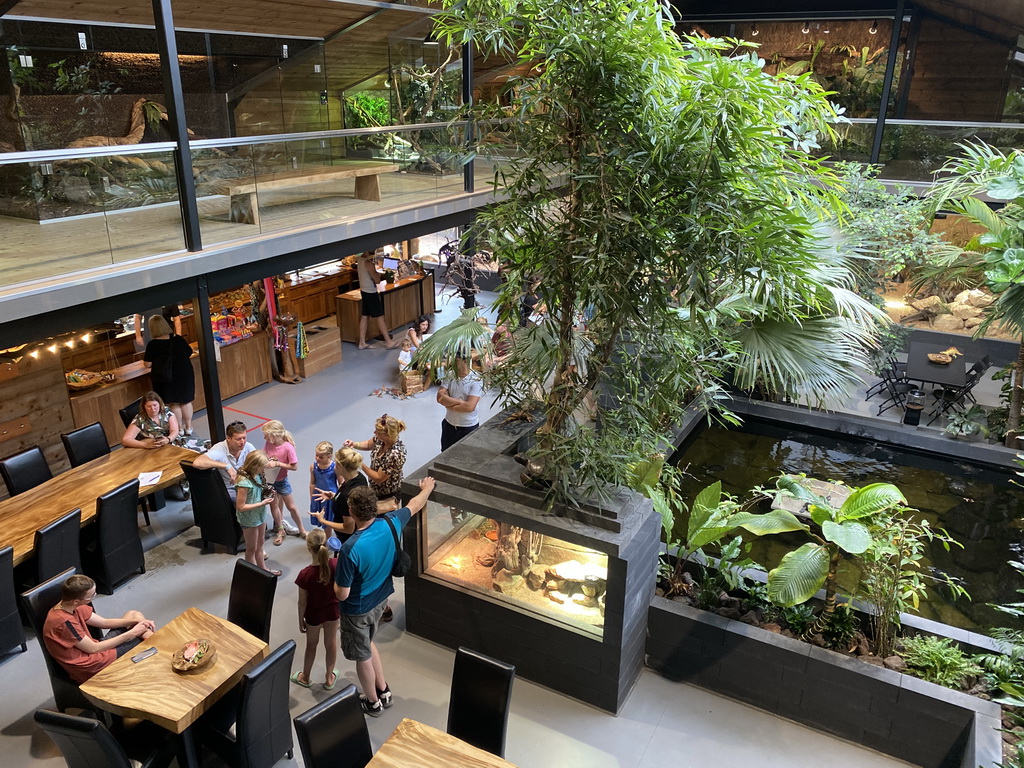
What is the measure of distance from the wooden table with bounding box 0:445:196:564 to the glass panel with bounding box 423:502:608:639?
259cm

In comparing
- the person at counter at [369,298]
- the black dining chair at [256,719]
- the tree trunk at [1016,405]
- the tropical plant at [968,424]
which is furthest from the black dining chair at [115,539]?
the tree trunk at [1016,405]

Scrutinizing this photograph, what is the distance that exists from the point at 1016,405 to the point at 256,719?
27.0ft

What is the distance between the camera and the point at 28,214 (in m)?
5.94

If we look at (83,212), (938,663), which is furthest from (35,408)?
(938,663)

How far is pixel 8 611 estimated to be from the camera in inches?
195

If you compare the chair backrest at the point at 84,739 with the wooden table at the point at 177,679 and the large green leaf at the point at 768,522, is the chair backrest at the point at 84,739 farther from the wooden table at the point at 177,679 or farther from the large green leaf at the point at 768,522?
the large green leaf at the point at 768,522

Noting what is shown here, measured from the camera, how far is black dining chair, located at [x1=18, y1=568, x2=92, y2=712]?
4230 mm

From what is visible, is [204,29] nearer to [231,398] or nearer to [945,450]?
[231,398]

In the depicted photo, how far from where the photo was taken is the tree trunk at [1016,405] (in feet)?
26.5

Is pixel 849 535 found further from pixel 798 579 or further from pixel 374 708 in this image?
pixel 374 708

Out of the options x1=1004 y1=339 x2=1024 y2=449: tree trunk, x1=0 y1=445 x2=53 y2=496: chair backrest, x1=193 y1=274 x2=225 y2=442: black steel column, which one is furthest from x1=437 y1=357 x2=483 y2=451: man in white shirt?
x1=1004 y1=339 x2=1024 y2=449: tree trunk

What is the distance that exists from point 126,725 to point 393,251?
10.8m

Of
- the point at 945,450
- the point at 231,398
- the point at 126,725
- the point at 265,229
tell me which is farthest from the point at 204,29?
the point at 945,450

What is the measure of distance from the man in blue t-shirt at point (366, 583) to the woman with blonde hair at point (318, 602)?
0.56 ft
